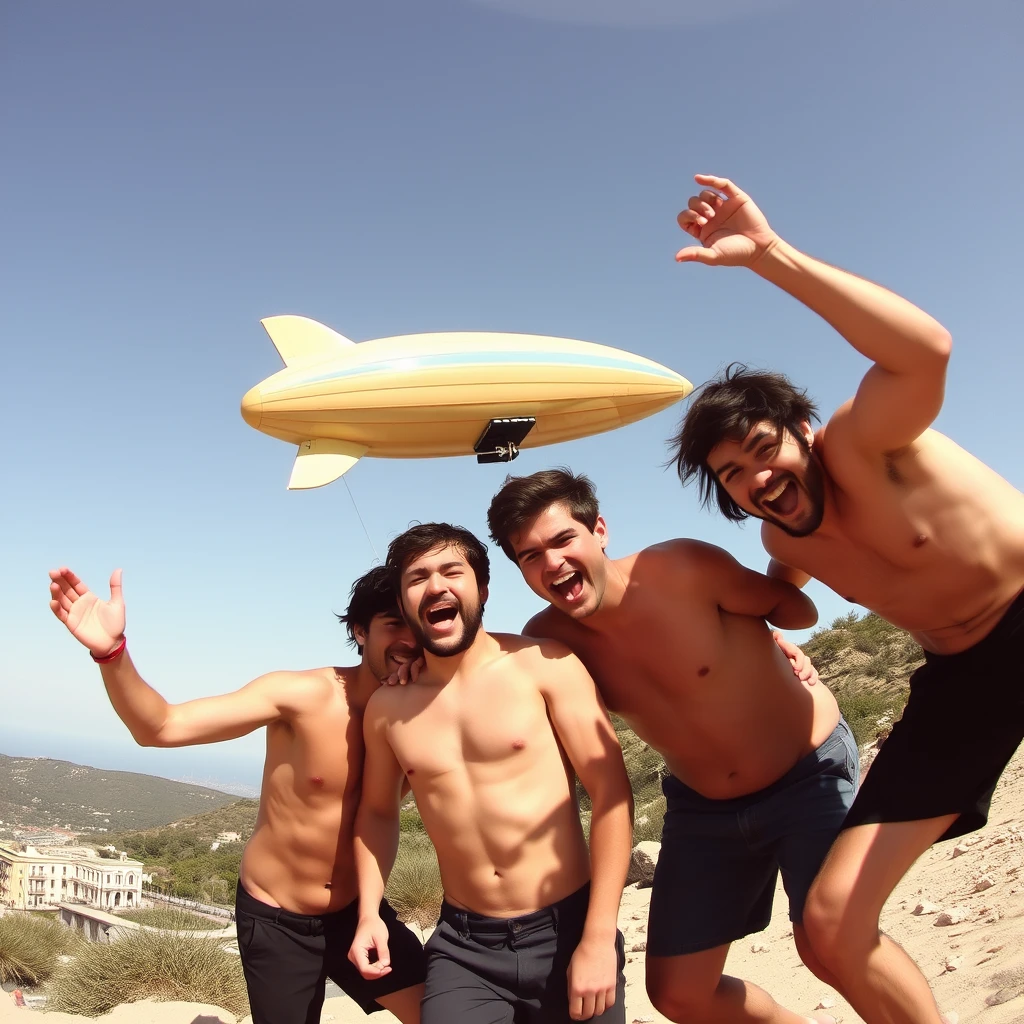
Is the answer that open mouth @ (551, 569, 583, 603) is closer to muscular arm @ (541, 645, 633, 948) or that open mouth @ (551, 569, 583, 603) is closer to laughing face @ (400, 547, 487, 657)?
muscular arm @ (541, 645, 633, 948)

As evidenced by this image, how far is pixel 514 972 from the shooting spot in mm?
3416

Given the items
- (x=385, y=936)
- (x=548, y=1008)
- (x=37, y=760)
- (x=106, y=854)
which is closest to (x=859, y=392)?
(x=548, y=1008)

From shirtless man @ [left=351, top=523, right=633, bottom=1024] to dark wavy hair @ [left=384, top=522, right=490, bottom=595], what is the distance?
0.5 inches

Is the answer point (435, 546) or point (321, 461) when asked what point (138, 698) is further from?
point (321, 461)

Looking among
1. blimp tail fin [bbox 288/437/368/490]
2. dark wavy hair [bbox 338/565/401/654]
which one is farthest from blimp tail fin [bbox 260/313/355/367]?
dark wavy hair [bbox 338/565/401/654]

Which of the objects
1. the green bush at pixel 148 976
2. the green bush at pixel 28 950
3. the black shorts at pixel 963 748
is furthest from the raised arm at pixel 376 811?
the green bush at pixel 28 950

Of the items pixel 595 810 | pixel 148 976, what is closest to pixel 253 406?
pixel 595 810

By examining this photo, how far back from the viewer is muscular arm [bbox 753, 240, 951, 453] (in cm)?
300

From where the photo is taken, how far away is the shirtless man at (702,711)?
3920mm

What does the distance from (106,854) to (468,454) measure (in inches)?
1650

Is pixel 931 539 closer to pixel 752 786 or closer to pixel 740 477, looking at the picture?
pixel 740 477

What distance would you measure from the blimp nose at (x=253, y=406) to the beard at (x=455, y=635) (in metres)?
2.55

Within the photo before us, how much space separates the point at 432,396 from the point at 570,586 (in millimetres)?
2147

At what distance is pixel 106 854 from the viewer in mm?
39469
